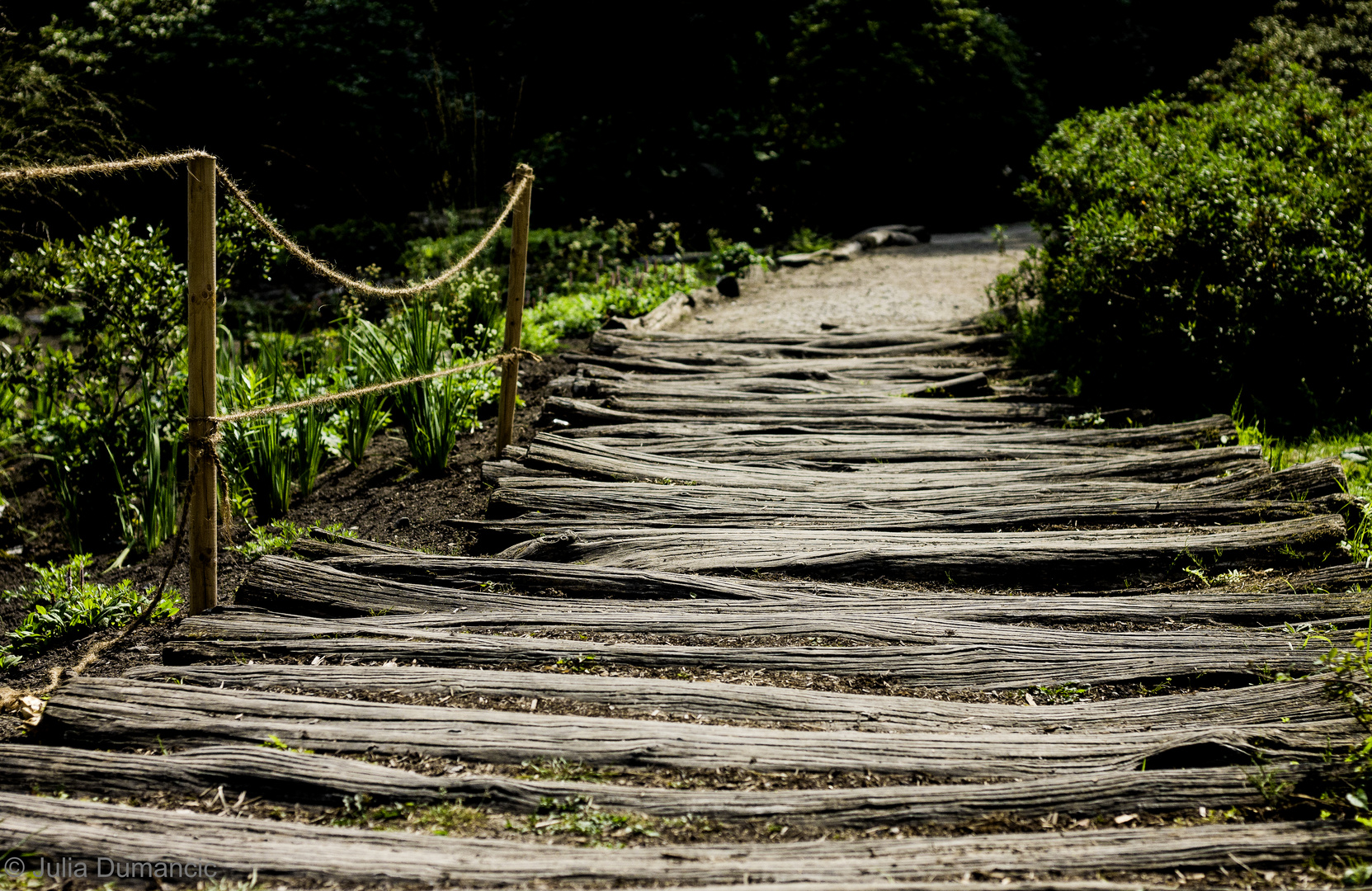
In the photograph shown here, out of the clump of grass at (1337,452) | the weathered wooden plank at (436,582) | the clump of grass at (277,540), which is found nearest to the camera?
the weathered wooden plank at (436,582)

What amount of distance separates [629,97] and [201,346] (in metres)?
10.6

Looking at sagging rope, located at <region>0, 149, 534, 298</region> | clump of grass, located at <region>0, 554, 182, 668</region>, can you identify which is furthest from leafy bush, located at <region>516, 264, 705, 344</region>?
clump of grass, located at <region>0, 554, 182, 668</region>

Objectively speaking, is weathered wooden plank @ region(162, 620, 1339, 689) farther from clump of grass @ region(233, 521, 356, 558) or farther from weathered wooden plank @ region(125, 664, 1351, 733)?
clump of grass @ region(233, 521, 356, 558)

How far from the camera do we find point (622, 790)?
2.02 meters

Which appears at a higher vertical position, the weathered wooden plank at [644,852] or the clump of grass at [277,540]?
the clump of grass at [277,540]

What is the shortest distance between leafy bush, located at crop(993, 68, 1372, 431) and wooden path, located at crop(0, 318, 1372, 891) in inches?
33.5

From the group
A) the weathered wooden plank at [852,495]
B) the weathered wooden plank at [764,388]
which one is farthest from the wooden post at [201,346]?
the weathered wooden plank at [764,388]

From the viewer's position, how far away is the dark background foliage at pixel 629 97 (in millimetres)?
10594

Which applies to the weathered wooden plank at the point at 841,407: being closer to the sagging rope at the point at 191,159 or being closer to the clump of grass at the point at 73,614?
the sagging rope at the point at 191,159

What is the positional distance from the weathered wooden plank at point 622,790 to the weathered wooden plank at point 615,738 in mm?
77

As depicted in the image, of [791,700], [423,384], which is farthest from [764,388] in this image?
[791,700]

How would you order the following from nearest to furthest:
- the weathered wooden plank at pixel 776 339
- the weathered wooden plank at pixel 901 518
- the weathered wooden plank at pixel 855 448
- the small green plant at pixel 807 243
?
the weathered wooden plank at pixel 901 518 < the weathered wooden plank at pixel 855 448 < the weathered wooden plank at pixel 776 339 < the small green plant at pixel 807 243

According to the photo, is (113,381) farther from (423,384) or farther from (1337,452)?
(1337,452)

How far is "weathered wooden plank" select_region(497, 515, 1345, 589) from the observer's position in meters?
3.11
